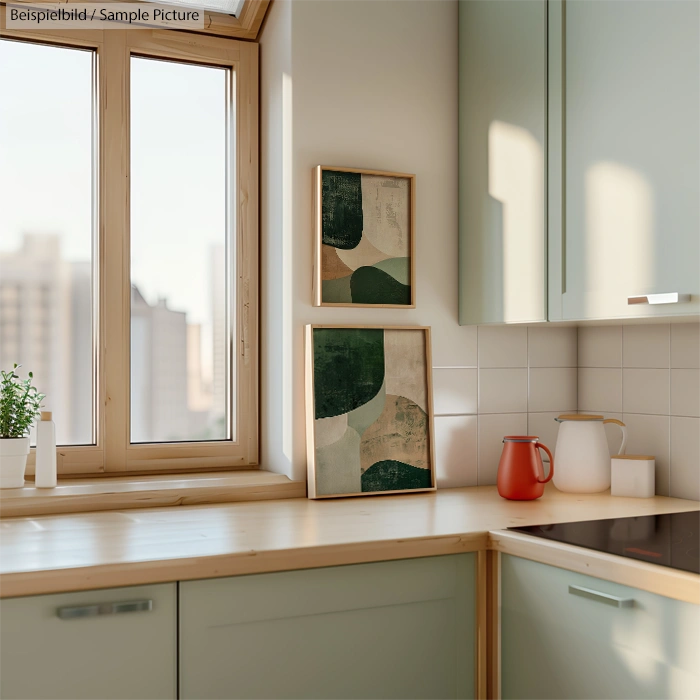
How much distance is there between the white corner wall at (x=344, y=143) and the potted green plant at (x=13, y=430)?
0.61m

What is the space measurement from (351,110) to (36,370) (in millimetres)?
1035

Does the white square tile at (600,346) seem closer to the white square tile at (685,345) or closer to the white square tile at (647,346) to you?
the white square tile at (647,346)

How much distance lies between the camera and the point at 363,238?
2029 millimetres

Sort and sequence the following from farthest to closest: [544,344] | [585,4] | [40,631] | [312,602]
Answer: [544,344] → [585,4] → [312,602] → [40,631]

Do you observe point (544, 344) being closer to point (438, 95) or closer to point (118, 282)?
point (438, 95)

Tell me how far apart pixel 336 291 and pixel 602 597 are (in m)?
0.98

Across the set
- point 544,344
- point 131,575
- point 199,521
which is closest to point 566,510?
point 544,344

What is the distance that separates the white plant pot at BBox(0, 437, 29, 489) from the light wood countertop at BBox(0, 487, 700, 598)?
0.14 meters

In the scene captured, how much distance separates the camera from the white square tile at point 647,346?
204 centimetres

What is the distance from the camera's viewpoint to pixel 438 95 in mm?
2160

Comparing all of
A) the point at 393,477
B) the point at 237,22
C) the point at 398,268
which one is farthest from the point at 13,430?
the point at 237,22

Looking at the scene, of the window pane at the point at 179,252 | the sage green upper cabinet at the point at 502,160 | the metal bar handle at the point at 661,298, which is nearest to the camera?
the metal bar handle at the point at 661,298

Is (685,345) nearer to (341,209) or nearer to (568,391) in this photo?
(568,391)

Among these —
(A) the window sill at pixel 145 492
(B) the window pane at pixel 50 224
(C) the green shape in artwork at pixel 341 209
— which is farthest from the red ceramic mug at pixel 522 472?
(B) the window pane at pixel 50 224
